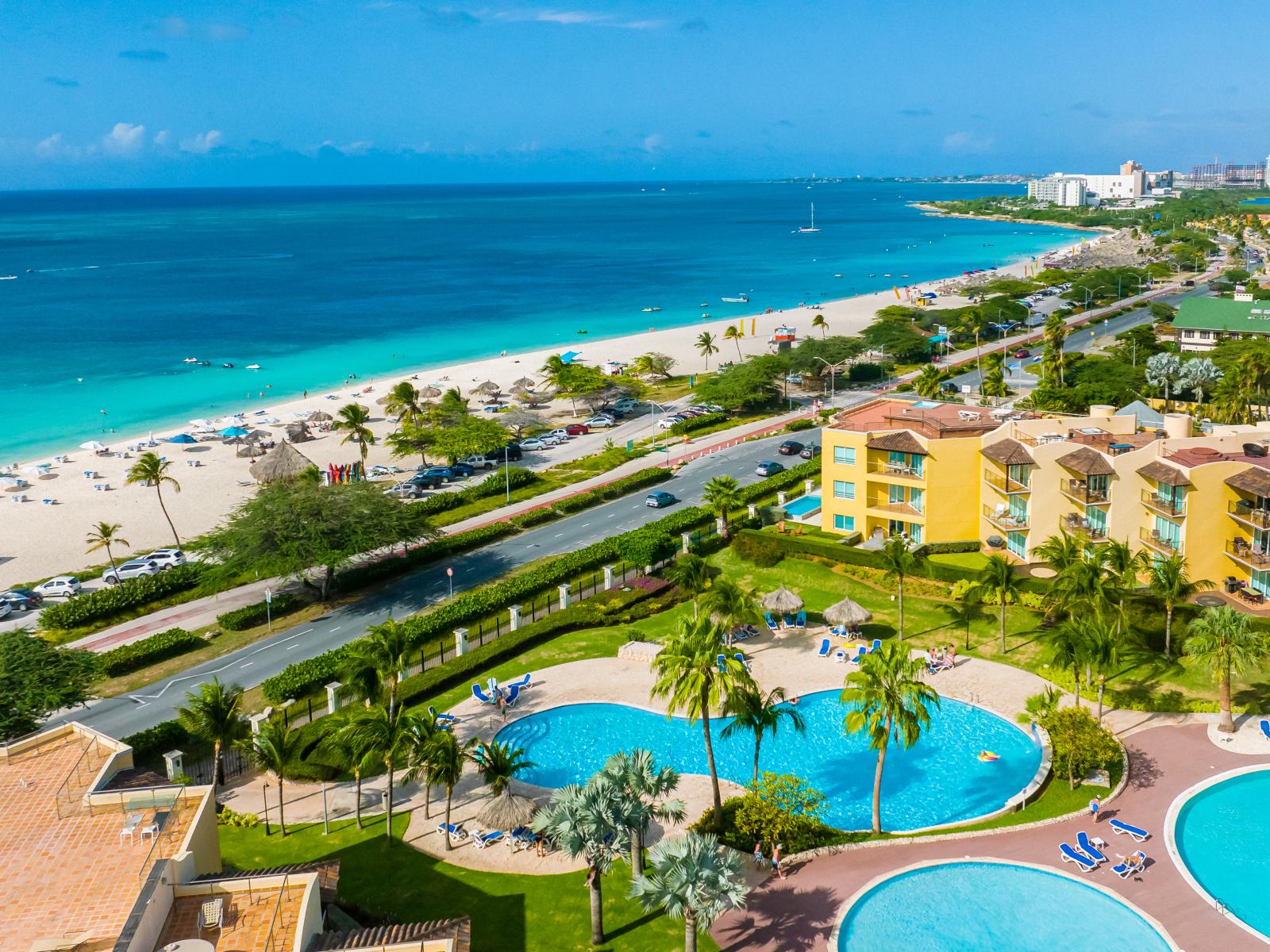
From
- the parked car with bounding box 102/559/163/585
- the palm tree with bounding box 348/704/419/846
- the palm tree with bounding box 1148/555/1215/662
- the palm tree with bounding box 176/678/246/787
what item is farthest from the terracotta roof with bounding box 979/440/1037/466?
the parked car with bounding box 102/559/163/585

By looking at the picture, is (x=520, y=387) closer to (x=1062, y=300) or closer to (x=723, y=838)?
(x=723, y=838)

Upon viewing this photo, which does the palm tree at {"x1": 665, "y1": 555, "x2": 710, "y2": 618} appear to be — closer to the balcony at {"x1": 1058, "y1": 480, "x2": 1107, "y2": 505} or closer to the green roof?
the balcony at {"x1": 1058, "y1": 480, "x2": 1107, "y2": 505}

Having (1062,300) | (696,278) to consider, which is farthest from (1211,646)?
(696,278)

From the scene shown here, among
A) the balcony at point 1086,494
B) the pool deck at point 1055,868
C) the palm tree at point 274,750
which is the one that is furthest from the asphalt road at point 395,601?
the pool deck at point 1055,868

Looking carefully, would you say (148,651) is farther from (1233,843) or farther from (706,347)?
(706,347)

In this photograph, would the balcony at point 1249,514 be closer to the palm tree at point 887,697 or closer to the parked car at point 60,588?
the palm tree at point 887,697

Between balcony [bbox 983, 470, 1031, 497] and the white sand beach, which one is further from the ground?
balcony [bbox 983, 470, 1031, 497]
